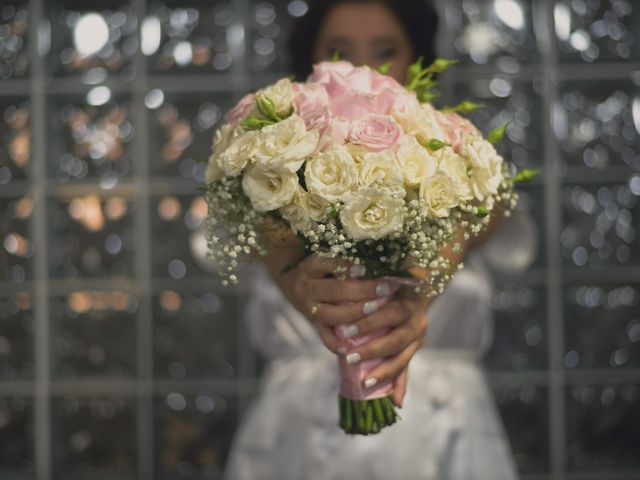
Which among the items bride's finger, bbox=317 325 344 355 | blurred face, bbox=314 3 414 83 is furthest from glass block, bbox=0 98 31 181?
bride's finger, bbox=317 325 344 355

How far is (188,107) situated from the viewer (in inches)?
106

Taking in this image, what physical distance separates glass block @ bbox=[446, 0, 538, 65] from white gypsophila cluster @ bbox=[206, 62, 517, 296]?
1.46 m

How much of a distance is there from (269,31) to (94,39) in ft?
1.78

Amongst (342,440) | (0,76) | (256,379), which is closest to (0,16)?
(0,76)

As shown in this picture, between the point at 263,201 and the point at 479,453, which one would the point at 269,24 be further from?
the point at 263,201

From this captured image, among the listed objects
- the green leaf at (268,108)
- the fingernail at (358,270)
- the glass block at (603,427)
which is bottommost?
the glass block at (603,427)

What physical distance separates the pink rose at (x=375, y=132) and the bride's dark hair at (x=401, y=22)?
764mm

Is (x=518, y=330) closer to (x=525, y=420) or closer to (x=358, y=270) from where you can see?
(x=525, y=420)

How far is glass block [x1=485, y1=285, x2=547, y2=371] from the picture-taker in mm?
2604

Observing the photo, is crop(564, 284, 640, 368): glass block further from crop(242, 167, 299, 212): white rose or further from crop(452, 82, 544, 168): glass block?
crop(242, 167, 299, 212): white rose

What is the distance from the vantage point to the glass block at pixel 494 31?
259 centimetres

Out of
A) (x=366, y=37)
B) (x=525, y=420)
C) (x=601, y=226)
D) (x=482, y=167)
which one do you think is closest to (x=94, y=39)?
(x=366, y=37)

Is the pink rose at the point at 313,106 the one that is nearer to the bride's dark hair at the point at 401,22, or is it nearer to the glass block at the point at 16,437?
the bride's dark hair at the point at 401,22

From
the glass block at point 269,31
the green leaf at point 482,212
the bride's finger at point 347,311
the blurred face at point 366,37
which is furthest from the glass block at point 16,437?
the green leaf at point 482,212
